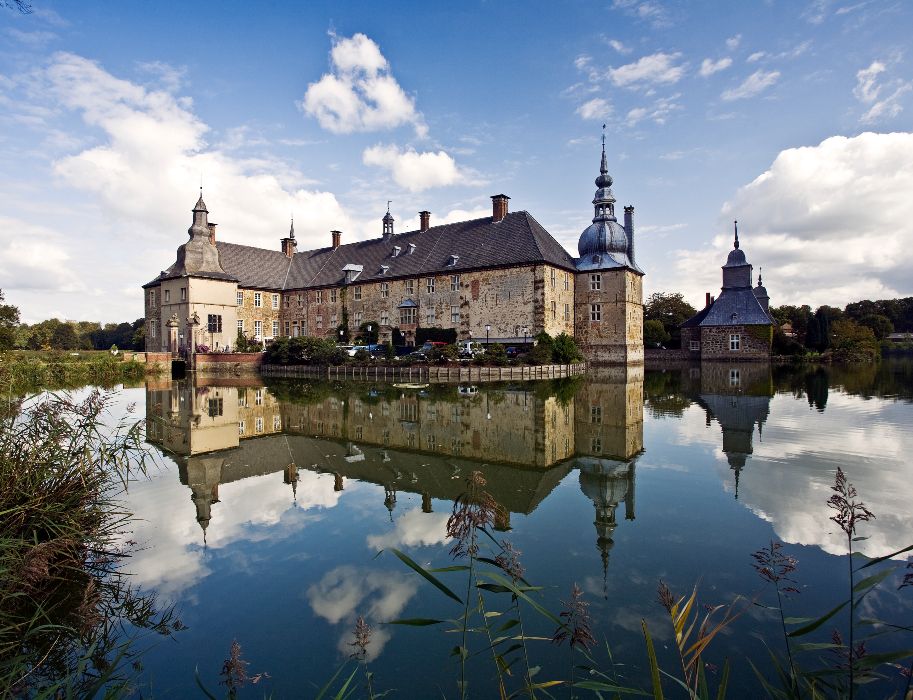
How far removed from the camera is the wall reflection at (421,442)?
7625 millimetres

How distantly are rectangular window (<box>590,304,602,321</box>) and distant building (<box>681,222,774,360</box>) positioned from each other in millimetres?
15616

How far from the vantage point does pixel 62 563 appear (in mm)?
4301

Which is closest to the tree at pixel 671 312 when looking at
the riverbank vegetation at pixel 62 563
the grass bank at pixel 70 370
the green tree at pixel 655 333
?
the green tree at pixel 655 333

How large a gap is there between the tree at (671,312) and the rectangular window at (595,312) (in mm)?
22992

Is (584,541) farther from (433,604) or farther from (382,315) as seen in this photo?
(382,315)

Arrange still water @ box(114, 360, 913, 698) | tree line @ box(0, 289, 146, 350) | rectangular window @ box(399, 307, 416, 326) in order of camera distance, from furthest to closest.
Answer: tree line @ box(0, 289, 146, 350)
rectangular window @ box(399, 307, 416, 326)
still water @ box(114, 360, 913, 698)

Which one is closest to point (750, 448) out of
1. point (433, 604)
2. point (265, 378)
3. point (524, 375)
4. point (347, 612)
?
point (433, 604)

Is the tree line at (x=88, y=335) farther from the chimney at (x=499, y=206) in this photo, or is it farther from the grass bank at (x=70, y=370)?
the chimney at (x=499, y=206)

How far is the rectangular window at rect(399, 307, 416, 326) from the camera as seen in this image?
35.9m

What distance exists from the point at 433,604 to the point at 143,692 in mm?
2155

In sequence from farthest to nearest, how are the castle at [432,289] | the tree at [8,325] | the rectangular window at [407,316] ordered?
the rectangular window at [407,316], the castle at [432,289], the tree at [8,325]

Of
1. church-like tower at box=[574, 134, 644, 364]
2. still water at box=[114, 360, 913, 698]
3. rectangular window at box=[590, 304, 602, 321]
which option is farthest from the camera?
rectangular window at box=[590, 304, 602, 321]

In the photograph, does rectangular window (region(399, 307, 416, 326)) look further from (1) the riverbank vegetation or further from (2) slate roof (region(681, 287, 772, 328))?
(1) the riverbank vegetation

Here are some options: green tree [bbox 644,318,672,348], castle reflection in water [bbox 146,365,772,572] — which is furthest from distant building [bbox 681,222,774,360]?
castle reflection in water [bbox 146,365,772,572]
